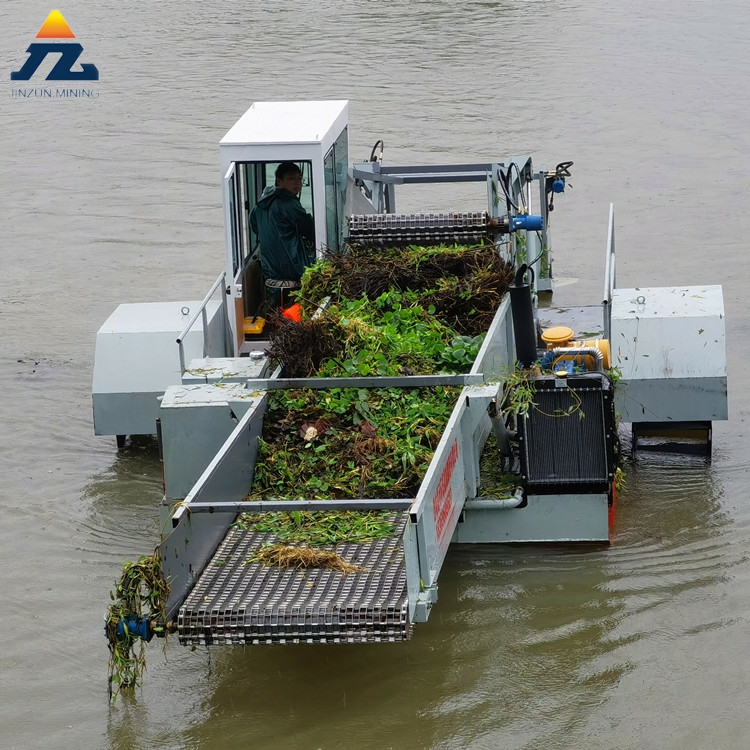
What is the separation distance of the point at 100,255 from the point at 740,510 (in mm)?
9470

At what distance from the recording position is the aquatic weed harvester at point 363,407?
555 cm

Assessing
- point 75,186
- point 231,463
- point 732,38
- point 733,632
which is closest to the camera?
point 231,463

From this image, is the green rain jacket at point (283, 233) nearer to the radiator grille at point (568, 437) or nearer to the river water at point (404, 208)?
the river water at point (404, 208)

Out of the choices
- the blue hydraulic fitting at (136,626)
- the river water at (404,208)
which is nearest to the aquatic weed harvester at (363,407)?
the blue hydraulic fitting at (136,626)

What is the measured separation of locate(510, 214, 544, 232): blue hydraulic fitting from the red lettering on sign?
2.63 metres

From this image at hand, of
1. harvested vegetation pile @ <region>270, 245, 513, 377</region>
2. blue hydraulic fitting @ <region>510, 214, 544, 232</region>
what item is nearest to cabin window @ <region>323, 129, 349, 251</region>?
harvested vegetation pile @ <region>270, 245, 513, 377</region>

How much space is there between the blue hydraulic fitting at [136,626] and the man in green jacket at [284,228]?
4.06 m

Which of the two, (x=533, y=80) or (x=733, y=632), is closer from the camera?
(x=733, y=632)

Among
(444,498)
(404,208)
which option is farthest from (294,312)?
(404,208)

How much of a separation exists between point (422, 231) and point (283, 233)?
3.49 ft

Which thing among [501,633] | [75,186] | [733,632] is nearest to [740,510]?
[733,632]

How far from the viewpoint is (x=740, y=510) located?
26.7 feet

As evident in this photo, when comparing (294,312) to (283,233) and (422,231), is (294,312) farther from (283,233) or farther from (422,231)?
(422,231)

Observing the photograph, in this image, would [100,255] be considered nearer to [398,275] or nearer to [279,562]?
[398,275]
